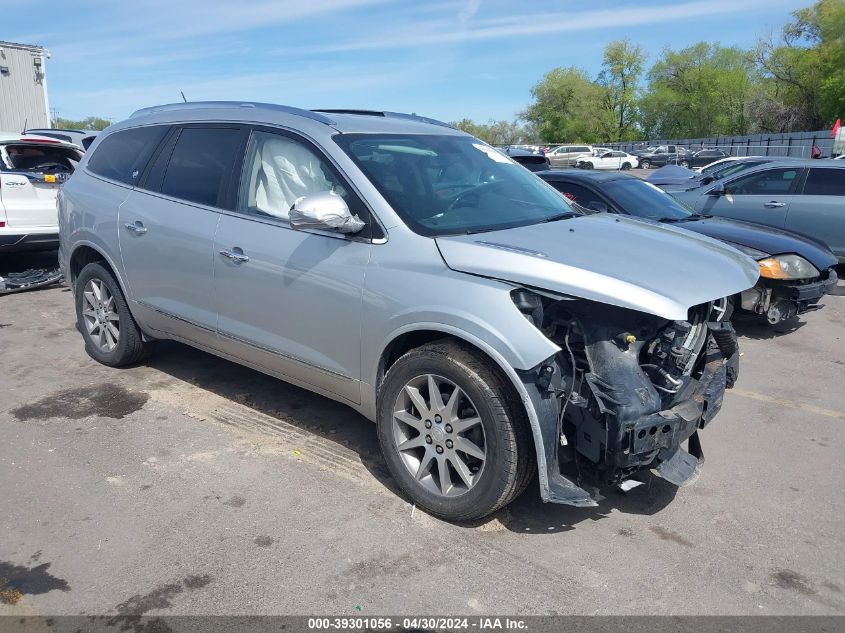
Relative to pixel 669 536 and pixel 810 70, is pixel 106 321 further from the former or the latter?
pixel 810 70

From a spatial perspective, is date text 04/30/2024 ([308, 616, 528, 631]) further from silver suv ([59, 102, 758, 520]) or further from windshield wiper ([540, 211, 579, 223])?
windshield wiper ([540, 211, 579, 223])

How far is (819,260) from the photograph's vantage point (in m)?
6.85

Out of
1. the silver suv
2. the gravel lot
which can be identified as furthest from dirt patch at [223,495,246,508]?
the silver suv

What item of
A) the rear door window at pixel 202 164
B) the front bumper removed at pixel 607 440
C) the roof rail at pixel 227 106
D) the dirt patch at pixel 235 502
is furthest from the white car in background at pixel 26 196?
the front bumper removed at pixel 607 440

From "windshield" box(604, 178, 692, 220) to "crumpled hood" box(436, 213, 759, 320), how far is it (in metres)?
3.34

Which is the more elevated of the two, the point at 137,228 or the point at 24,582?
the point at 137,228

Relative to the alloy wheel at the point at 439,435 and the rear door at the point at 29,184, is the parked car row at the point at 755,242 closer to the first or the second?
the alloy wheel at the point at 439,435

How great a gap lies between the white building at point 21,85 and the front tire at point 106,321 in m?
16.9

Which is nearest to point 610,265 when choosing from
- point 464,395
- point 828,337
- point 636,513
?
point 464,395

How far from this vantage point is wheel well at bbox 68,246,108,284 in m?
5.49

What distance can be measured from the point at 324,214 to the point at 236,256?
923 millimetres

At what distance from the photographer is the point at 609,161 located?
48.5 metres

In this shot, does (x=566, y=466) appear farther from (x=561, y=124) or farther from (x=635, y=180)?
(x=561, y=124)

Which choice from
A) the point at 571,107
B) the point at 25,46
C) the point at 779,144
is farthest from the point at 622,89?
the point at 25,46
